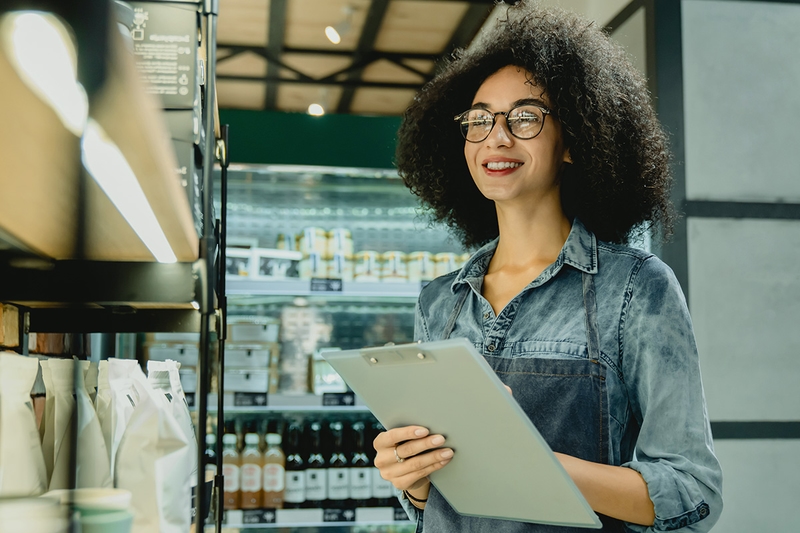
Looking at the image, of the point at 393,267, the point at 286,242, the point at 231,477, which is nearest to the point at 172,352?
the point at 231,477

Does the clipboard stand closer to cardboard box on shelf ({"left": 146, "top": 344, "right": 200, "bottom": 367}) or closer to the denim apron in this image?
the denim apron

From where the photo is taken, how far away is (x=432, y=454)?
1.07 metres

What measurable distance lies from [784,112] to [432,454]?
84.5 inches

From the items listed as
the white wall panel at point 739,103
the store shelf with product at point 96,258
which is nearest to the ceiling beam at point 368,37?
the white wall panel at point 739,103

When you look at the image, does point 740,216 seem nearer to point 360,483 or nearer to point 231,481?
A: point 360,483

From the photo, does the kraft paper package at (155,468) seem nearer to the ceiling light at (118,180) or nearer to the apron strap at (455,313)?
the ceiling light at (118,180)

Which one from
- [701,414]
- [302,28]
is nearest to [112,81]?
[701,414]

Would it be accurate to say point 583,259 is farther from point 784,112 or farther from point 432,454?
point 784,112

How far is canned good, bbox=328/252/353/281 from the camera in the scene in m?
3.44

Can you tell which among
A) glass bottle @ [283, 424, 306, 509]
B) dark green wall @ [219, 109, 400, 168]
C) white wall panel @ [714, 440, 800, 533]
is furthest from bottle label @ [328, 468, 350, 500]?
white wall panel @ [714, 440, 800, 533]

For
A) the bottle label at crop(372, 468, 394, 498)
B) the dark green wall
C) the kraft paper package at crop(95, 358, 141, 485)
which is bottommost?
the bottle label at crop(372, 468, 394, 498)

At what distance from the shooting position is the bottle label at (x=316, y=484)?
3287 millimetres

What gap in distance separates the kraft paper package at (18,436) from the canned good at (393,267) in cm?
264

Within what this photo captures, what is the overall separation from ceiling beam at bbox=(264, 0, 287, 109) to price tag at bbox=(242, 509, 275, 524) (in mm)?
2861
